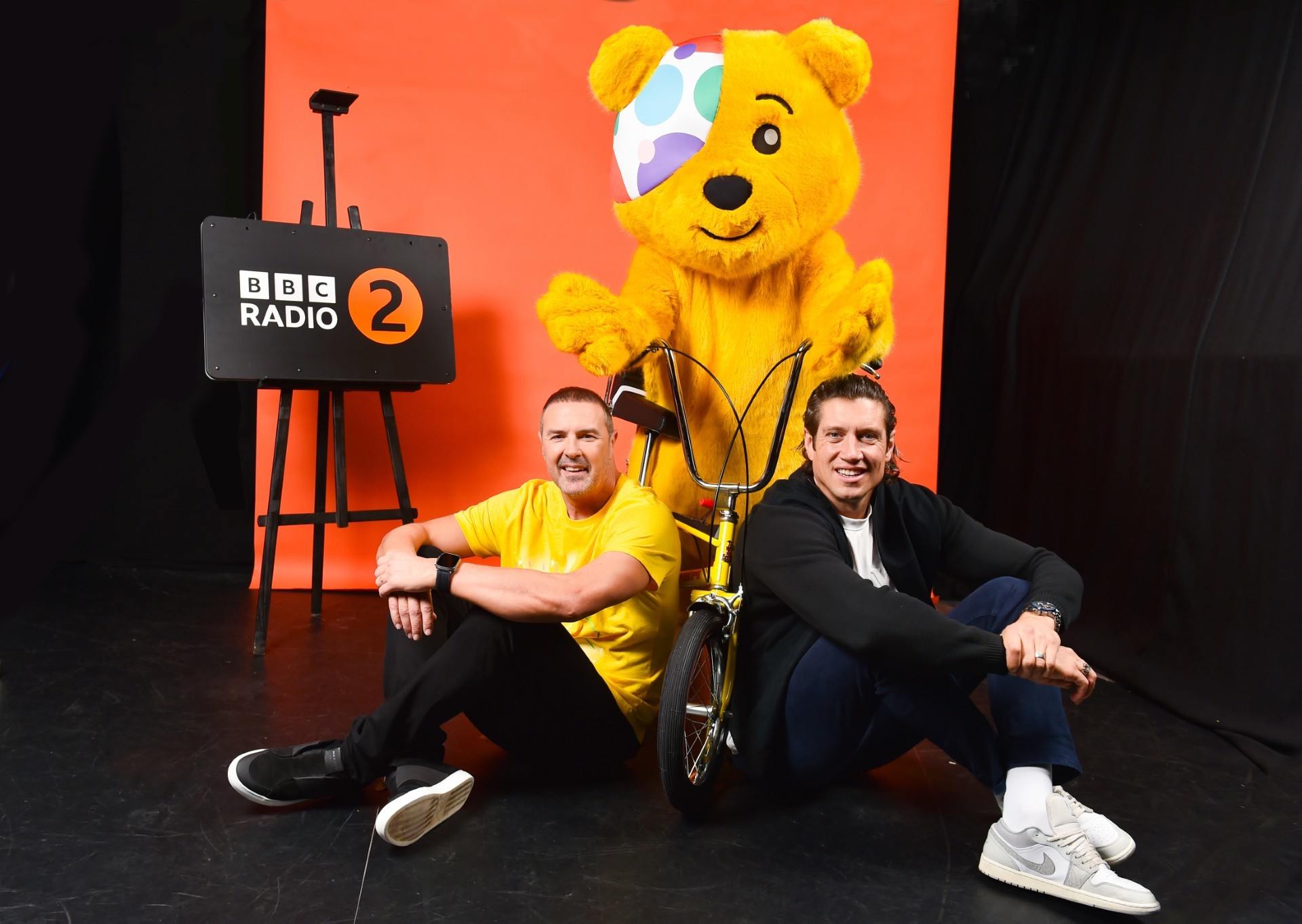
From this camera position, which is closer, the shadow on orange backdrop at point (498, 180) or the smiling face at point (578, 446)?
the smiling face at point (578, 446)

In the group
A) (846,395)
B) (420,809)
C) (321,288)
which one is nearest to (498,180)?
(321,288)

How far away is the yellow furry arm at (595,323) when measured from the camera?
2.36 metres

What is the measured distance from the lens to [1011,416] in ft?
11.4

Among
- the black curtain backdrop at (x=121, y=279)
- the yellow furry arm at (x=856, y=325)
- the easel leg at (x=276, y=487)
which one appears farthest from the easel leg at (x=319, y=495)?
the yellow furry arm at (x=856, y=325)

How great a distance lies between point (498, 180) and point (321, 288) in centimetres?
83

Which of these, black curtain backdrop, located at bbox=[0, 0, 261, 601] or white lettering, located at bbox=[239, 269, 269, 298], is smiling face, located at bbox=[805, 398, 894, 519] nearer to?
white lettering, located at bbox=[239, 269, 269, 298]

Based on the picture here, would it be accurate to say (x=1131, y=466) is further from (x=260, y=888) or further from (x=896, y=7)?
(x=260, y=888)

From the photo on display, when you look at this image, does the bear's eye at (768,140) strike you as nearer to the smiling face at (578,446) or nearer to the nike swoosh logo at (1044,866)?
the smiling face at (578,446)

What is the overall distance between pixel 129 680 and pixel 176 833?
98cm

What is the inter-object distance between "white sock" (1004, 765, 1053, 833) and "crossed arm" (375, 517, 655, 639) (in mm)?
706

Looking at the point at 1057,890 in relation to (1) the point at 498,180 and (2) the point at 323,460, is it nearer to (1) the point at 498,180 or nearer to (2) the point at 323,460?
(2) the point at 323,460

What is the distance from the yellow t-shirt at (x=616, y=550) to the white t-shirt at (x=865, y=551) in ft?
1.10

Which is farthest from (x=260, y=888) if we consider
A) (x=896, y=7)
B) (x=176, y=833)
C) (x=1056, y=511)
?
(x=896, y=7)

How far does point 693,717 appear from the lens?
191 centimetres
